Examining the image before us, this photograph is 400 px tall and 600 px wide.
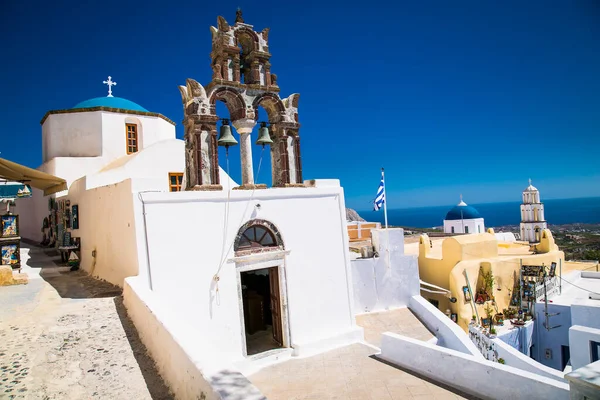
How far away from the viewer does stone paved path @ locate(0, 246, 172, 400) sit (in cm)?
341

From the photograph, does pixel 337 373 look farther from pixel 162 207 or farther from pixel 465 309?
pixel 465 309

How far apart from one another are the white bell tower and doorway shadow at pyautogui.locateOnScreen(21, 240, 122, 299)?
2415 cm

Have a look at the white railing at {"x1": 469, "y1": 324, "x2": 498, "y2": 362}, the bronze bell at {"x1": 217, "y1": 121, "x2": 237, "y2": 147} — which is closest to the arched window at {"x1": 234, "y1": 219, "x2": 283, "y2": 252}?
the bronze bell at {"x1": 217, "y1": 121, "x2": 237, "y2": 147}

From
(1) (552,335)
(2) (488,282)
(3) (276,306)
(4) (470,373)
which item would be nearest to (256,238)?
(3) (276,306)

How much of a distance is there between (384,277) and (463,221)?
19275mm

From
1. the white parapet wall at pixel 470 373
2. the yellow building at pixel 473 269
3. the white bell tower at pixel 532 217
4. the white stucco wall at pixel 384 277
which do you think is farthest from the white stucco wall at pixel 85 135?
the white bell tower at pixel 532 217

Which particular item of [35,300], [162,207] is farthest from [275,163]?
[35,300]

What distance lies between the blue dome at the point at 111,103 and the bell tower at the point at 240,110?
713cm

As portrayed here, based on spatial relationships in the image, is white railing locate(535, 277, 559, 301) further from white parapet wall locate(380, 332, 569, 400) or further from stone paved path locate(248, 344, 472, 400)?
white parapet wall locate(380, 332, 569, 400)

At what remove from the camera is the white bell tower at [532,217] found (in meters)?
23.5

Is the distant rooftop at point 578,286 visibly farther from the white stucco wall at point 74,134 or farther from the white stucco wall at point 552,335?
the white stucco wall at point 74,134

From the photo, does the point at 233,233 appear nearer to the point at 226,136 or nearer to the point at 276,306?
the point at 276,306

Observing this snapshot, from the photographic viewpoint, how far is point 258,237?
7742mm

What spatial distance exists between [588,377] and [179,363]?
12.5 feet
